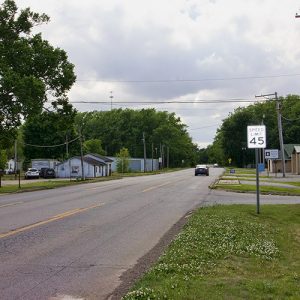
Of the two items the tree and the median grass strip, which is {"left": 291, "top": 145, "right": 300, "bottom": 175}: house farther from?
the median grass strip

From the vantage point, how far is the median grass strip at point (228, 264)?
6.49 meters

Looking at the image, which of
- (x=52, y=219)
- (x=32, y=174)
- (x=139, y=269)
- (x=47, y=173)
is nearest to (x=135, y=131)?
(x=47, y=173)

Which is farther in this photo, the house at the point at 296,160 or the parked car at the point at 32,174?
the house at the point at 296,160

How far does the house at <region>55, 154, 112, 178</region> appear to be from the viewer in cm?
7681

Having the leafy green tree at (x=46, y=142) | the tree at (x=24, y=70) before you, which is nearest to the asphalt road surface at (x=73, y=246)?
the tree at (x=24, y=70)

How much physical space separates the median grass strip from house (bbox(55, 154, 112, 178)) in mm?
63094

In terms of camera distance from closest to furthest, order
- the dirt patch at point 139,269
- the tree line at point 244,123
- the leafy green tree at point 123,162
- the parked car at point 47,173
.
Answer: the dirt patch at point 139,269, the parked car at point 47,173, the leafy green tree at point 123,162, the tree line at point 244,123

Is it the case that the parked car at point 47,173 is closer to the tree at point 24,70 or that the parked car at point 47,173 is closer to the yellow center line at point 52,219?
the tree at point 24,70

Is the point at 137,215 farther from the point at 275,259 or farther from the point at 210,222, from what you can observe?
the point at 275,259

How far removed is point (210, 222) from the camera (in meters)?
14.0

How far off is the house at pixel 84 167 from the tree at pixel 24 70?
36464 mm

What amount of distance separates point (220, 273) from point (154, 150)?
148 meters

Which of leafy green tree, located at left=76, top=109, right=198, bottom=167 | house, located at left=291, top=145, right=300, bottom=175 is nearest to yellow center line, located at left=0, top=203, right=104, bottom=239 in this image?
house, located at left=291, top=145, right=300, bottom=175

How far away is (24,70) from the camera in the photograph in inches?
1394
